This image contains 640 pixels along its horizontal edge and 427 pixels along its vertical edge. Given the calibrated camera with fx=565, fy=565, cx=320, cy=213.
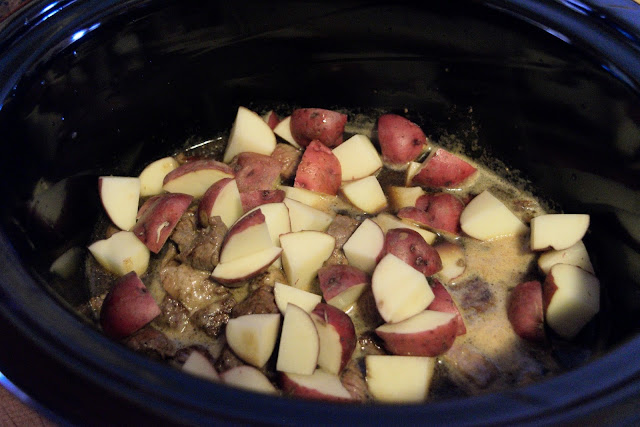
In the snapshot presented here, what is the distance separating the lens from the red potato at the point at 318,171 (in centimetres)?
183

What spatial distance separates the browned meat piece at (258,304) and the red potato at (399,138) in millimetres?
712

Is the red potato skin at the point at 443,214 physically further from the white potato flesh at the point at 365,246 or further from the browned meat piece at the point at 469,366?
the browned meat piece at the point at 469,366

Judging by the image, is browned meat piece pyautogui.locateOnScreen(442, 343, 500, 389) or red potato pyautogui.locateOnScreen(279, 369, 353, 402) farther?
browned meat piece pyautogui.locateOnScreen(442, 343, 500, 389)

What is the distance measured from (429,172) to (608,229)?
22.2 inches

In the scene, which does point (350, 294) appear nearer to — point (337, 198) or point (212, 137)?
point (337, 198)

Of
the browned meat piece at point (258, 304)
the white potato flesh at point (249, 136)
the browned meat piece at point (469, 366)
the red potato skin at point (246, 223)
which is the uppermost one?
the white potato flesh at point (249, 136)

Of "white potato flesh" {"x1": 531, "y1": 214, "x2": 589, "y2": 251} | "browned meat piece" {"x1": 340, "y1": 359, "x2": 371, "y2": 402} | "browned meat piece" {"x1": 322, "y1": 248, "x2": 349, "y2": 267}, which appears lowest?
"white potato flesh" {"x1": 531, "y1": 214, "x2": 589, "y2": 251}

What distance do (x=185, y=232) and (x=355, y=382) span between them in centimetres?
70

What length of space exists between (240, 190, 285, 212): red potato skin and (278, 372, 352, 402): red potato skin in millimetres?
619

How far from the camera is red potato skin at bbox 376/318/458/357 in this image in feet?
4.54

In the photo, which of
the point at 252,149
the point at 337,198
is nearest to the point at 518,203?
the point at 337,198

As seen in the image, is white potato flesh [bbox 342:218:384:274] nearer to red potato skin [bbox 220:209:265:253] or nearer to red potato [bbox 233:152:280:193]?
red potato skin [bbox 220:209:265:253]

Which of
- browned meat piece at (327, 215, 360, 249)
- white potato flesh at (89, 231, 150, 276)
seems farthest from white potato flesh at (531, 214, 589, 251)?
white potato flesh at (89, 231, 150, 276)

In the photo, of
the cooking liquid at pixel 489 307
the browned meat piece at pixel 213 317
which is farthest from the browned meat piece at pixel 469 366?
the browned meat piece at pixel 213 317
